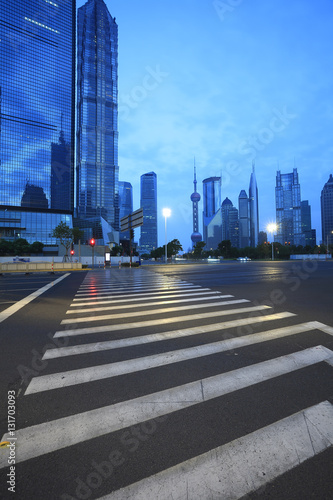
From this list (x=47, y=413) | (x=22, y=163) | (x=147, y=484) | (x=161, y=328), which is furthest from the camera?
(x=22, y=163)

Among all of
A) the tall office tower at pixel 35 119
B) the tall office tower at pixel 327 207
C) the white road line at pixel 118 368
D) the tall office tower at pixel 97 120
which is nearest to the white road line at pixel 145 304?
the white road line at pixel 118 368

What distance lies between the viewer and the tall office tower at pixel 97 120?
15512 centimetres

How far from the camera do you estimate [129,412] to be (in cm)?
262

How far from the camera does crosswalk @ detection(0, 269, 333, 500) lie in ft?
6.08

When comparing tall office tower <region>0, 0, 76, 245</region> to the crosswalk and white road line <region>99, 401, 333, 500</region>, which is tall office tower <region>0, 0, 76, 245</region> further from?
white road line <region>99, 401, 333, 500</region>

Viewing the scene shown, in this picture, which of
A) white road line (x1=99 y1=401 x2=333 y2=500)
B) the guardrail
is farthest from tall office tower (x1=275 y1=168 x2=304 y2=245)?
white road line (x1=99 y1=401 x2=333 y2=500)

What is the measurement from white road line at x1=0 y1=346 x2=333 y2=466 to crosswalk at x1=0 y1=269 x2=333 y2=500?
11 mm

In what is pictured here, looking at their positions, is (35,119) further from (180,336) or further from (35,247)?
(180,336)

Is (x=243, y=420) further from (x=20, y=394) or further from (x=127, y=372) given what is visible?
(x=20, y=394)

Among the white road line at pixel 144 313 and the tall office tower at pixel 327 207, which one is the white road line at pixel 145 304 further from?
the tall office tower at pixel 327 207

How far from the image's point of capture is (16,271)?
2866 cm

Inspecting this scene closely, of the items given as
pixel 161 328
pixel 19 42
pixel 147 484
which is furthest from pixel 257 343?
pixel 19 42

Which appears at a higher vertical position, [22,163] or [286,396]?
[22,163]

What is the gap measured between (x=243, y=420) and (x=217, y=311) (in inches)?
179
